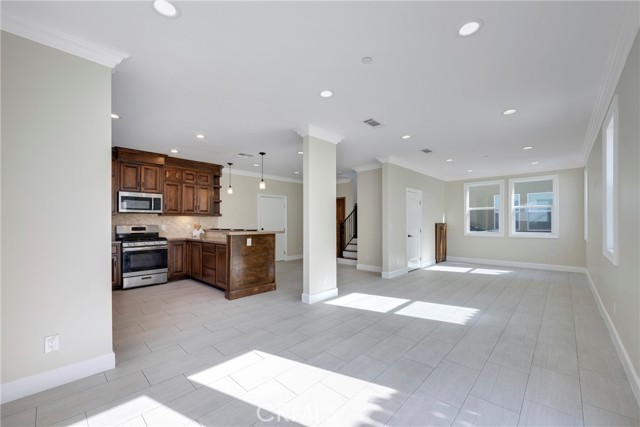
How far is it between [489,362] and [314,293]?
244 centimetres

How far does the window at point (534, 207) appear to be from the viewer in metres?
7.12

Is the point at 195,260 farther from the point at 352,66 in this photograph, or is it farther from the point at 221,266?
the point at 352,66

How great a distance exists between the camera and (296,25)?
6.68ft

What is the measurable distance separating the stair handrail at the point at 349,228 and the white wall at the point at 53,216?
7.18m

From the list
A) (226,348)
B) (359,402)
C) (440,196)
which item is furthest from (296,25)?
(440,196)

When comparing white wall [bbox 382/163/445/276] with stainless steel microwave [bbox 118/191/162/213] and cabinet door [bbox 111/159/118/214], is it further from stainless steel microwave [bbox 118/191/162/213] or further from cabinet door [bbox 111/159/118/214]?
cabinet door [bbox 111/159/118/214]

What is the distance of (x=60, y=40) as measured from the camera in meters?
2.13

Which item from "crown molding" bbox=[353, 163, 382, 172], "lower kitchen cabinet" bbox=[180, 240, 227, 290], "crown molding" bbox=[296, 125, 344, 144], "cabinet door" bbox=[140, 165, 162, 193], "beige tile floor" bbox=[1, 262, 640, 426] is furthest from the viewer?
"crown molding" bbox=[353, 163, 382, 172]

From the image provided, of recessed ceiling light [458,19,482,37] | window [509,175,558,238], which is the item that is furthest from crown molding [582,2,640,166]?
window [509,175,558,238]

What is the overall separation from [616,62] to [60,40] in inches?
186

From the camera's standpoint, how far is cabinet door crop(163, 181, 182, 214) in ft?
19.7

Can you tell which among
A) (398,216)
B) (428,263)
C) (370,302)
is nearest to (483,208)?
(428,263)

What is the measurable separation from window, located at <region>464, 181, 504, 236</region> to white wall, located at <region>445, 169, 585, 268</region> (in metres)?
0.14

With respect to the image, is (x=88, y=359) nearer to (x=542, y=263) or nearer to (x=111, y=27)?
(x=111, y=27)
